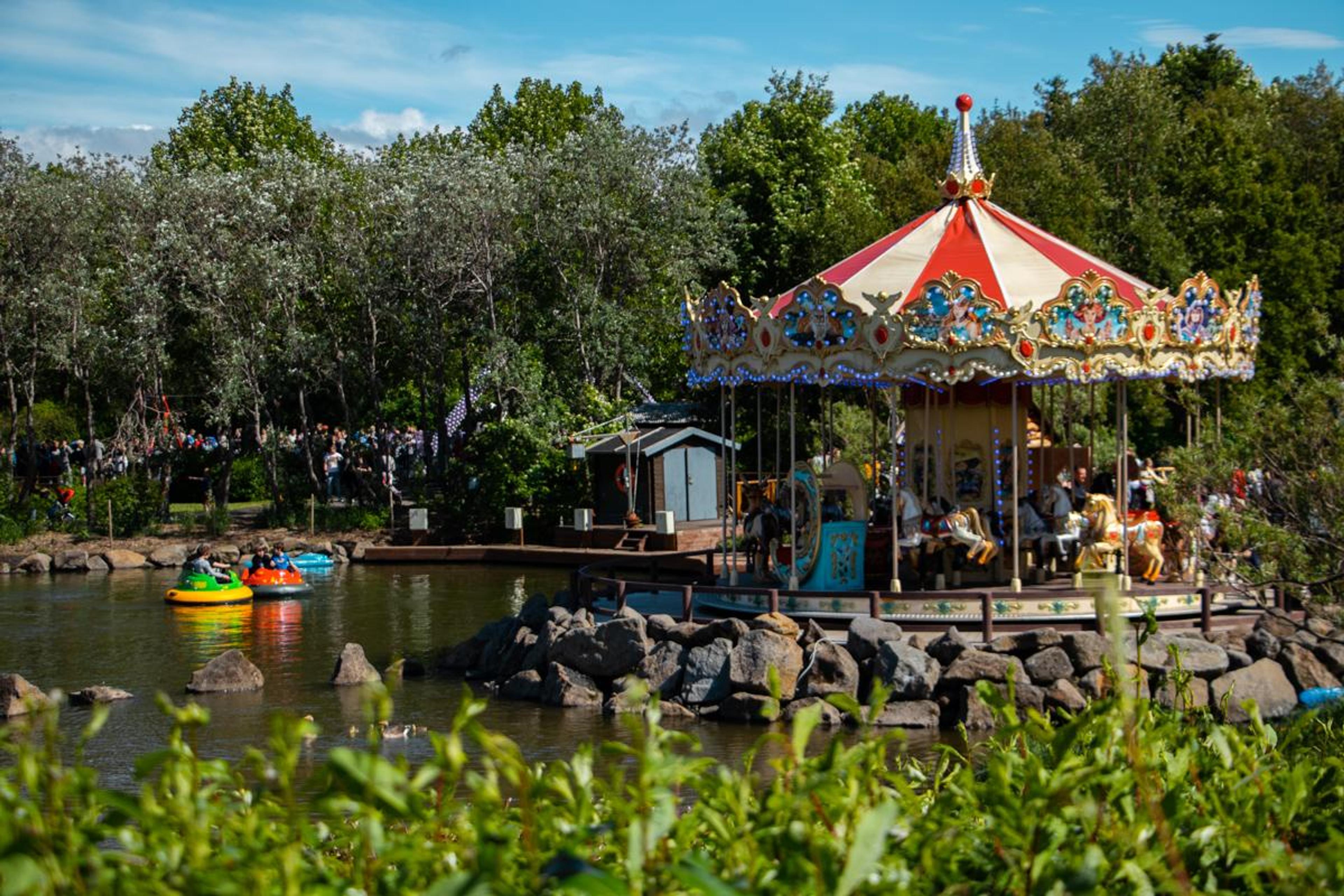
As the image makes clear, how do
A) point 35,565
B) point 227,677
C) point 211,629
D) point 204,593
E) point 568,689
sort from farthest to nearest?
1. point 35,565
2. point 204,593
3. point 211,629
4. point 227,677
5. point 568,689

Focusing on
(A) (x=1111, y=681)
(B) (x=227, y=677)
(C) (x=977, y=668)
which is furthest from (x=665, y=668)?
(A) (x=1111, y=681)

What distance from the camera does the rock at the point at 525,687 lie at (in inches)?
790

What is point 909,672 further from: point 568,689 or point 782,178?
point 782,178

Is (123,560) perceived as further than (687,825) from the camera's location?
Yes

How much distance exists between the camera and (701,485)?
1561 inches

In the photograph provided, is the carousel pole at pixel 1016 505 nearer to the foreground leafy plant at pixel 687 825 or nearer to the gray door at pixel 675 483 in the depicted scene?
the foreground leafy plant at pixel 687 825

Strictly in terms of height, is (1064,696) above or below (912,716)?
above

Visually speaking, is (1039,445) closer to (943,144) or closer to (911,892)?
(911,892)

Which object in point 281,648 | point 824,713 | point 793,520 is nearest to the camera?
point 824,713

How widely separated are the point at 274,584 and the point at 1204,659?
18970 mm

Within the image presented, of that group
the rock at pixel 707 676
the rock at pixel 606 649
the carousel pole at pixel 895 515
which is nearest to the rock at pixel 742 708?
the rock at pixel 707 676

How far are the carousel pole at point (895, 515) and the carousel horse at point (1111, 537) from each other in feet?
7.66

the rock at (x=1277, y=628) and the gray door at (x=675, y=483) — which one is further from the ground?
the gray door at (x=675, y=483)

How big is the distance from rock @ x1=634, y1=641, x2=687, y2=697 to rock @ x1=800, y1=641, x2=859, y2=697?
1.56m
